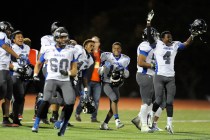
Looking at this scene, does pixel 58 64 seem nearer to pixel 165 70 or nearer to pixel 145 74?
pixel 145 74

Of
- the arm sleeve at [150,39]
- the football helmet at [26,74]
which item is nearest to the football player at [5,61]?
the football helmet at [26,74]

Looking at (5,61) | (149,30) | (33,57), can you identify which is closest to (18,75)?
(5,61)

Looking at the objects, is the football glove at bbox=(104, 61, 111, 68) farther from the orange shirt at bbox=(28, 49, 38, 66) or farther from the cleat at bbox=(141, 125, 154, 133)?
the orange shirt at bbox=(28, 49, 38, 66)

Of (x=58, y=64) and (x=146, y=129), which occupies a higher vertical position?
(x=58, y=64)

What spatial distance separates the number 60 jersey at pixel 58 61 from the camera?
40.2 ft

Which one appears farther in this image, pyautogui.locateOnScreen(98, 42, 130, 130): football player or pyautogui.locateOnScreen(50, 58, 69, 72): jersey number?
pyautogui.locateOnScreen(98, 42, 130, 130): football player

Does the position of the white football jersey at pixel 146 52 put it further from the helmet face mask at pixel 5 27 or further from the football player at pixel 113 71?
the helmet face mask at pixel 5 27

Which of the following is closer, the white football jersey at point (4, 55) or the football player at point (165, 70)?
the football player at point (165, 70)

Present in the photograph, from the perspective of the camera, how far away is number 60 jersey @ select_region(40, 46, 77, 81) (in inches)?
482

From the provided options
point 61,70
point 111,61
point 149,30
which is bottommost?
point 61,70

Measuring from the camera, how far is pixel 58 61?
1225cm

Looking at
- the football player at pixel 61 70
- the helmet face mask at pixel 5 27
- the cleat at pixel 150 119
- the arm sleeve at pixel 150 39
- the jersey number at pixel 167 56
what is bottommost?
the cleat at pixel 150 119

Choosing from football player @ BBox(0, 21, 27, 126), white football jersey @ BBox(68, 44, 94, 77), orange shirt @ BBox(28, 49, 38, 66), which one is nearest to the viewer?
football player @ BBox(0, 21, 27, 126)

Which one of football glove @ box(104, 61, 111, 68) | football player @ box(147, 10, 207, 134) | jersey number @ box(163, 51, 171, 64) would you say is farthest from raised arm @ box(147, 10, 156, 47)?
football glove @ box(104, 61, 111, 68)
